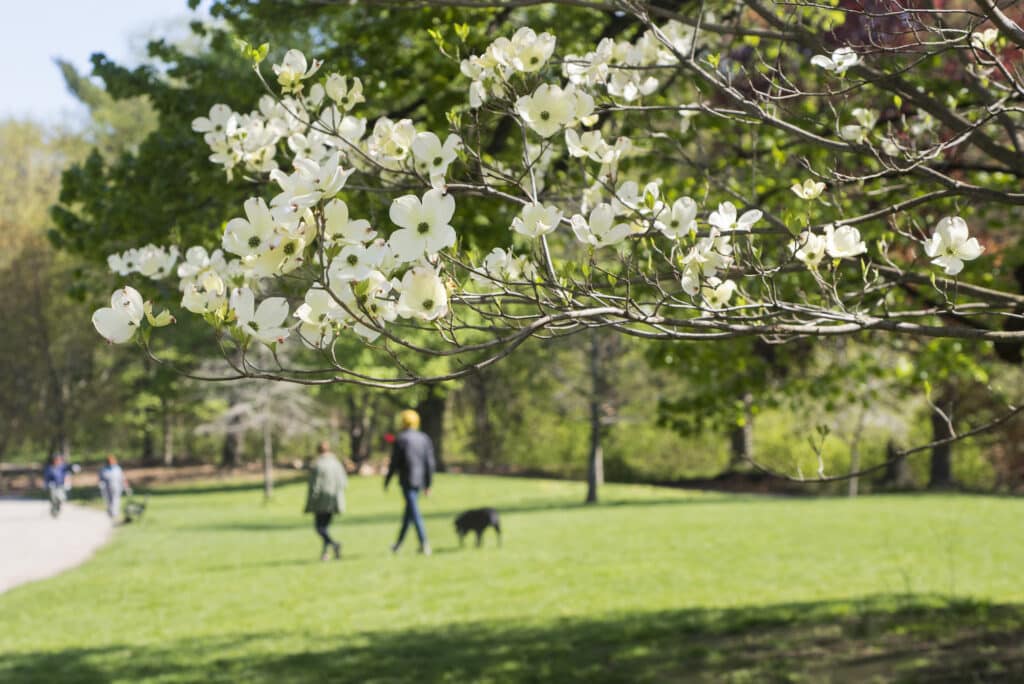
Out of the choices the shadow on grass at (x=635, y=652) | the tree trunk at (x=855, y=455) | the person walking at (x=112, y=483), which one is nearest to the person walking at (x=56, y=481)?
the person walking at (x=112, y=483)

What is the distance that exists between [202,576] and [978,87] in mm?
11904

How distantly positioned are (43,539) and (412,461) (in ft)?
34.7

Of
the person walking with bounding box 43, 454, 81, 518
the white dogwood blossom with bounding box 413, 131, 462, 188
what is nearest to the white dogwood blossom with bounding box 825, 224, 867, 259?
the white dogwood blossom with bounding box 413, 131, 462, 188

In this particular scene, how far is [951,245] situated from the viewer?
303 cm

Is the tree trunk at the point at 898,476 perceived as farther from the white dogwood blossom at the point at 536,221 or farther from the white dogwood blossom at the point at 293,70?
the white dogwood blossom at the point at 536,221

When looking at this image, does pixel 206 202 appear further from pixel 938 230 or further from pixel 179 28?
pixel 179 28

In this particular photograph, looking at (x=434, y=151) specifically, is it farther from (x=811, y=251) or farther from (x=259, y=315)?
(x=811, y=251)

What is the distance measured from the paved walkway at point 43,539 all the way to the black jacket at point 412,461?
5.02 metres

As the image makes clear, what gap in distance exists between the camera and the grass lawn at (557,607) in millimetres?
7547

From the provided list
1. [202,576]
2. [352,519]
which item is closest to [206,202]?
[202,576]

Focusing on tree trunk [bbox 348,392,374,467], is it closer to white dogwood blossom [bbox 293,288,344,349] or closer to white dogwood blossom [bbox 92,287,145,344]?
white dogwood blossom [bbox 293,288,344,349]

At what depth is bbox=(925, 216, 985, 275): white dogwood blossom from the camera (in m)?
Answer: 3.00

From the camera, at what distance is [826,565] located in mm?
12883

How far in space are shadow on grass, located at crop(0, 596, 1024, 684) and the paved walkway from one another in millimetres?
5989
